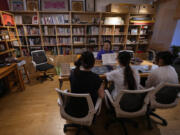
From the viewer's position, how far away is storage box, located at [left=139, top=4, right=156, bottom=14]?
131 inches

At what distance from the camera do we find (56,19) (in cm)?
317

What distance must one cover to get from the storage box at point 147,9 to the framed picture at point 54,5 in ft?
8.34

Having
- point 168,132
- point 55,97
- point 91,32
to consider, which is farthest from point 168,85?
point 91,32

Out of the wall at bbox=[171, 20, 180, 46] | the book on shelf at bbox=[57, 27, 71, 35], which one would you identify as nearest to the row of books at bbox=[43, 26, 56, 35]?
the book on shelf at bbox=[57, 27, 71, 35]

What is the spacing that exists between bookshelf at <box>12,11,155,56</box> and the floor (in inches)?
72.1

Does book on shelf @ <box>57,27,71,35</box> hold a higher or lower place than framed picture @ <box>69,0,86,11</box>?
lower

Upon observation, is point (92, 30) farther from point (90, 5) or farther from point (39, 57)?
point (39, 57)

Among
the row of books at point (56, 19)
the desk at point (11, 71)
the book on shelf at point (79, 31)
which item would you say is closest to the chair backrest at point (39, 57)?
the desk at point (11, 71)

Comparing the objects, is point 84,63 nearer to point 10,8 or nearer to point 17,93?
point 17,93

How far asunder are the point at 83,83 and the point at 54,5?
→ 3.28 meters

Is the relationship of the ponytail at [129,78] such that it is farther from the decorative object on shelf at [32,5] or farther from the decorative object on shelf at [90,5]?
the decorative object on shelf at [32,5]

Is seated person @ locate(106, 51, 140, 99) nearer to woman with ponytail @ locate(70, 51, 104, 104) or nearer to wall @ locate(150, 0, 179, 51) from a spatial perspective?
woman with ponytail @ locate(70, 51, 104, 104)

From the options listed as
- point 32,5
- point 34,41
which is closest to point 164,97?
point 34,41

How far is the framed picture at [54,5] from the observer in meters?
3.15
